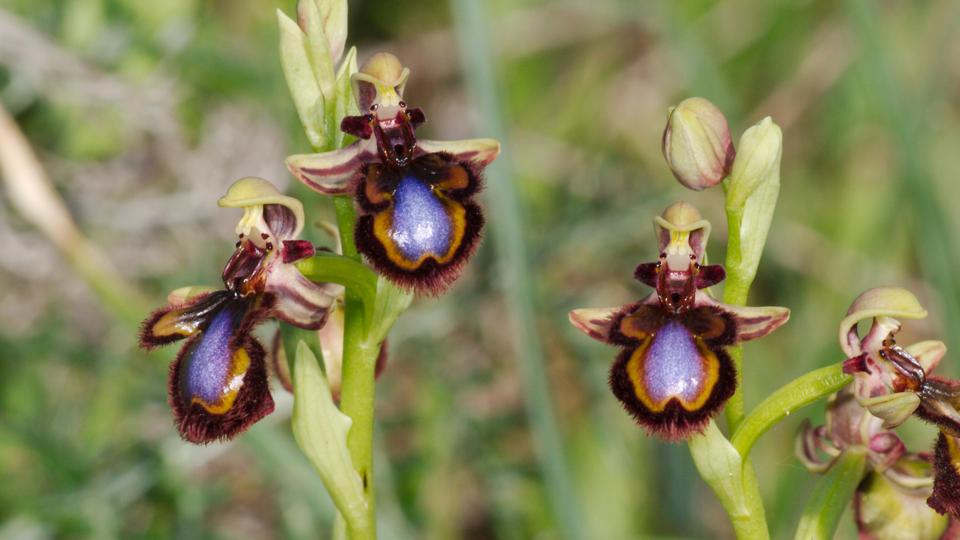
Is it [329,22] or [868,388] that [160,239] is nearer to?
[329,22]

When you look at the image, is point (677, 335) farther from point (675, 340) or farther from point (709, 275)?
point (709, 275)

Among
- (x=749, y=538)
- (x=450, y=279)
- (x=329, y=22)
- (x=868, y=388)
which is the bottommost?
(x=749, y=538)

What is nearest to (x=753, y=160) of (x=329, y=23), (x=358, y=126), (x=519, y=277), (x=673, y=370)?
(x=673, y=370)

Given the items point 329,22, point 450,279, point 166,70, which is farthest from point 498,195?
point 166,70

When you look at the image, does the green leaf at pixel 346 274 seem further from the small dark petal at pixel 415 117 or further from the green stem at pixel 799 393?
the green stem at pixel 799 393

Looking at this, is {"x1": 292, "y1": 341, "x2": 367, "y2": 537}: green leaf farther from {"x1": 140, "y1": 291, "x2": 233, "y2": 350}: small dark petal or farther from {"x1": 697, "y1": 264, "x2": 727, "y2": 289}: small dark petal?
{"x1": 697, "y1": 264, "x2": 727, "y2": 289}: small dark petal

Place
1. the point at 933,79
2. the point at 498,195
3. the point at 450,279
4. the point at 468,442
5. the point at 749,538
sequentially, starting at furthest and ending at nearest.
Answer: the point at 933,79
the point at 468,442
the point at 498,195
the point at 749,538
the point at 450,279
